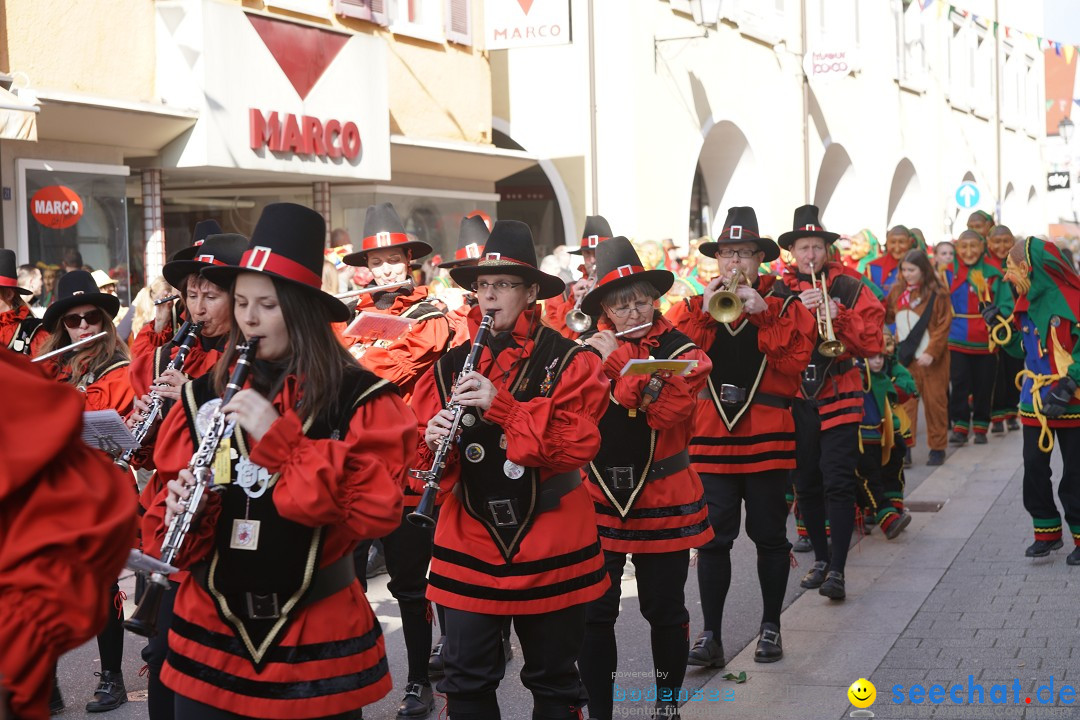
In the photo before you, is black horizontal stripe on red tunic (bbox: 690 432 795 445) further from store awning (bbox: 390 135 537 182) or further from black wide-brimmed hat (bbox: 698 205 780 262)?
store awning (bbox: 390 135 537 182)

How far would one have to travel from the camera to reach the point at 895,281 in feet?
47.8

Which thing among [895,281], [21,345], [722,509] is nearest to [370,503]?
[722,509]

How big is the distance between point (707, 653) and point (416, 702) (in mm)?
1447

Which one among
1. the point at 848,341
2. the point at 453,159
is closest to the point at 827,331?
the point at 848,341

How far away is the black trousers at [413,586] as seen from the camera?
246 inches

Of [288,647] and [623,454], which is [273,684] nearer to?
[288,647]

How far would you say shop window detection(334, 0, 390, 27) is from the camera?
50.9ft

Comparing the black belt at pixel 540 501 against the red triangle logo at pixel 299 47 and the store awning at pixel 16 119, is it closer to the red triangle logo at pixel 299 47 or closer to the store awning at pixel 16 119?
the store awning at pixel 16 119

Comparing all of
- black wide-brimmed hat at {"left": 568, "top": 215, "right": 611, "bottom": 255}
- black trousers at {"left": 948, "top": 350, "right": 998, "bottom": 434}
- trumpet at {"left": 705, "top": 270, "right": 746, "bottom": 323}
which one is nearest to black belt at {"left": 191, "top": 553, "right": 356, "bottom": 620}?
trumpet at {"left": 705, "top": 270, "right": 746, "bottom": 323}

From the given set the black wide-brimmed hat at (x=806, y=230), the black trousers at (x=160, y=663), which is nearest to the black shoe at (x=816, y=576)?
the black wide-brimmed hat at (x=806, y=230)

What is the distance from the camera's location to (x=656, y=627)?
5707 millimetres

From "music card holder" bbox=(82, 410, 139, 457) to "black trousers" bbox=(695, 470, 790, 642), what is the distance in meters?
3.10

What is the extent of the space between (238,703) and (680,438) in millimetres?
2767

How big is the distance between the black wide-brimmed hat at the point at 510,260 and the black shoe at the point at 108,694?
2.68 meters
